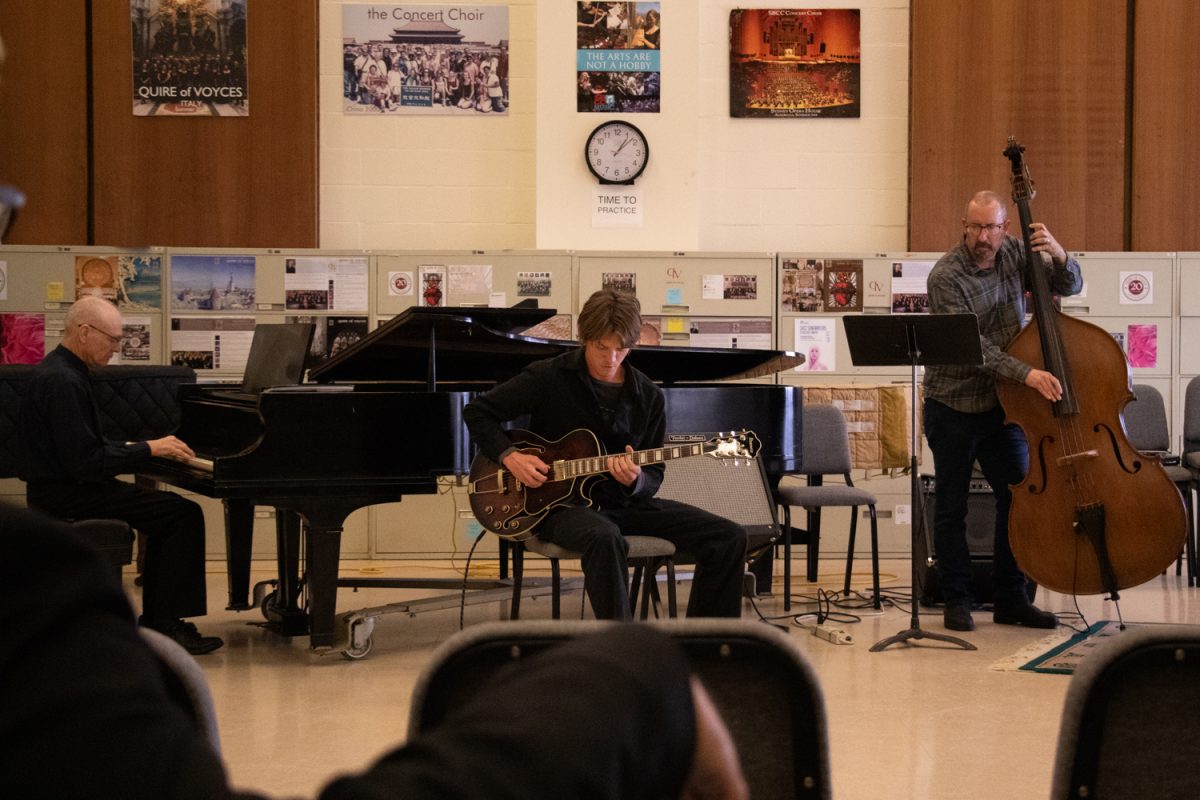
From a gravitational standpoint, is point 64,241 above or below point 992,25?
below

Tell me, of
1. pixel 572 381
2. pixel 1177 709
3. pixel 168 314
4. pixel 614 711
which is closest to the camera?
pixel 614 711

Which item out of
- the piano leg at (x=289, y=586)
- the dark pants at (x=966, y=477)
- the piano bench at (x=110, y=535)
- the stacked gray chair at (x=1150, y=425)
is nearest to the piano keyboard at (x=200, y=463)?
the piano bench at (x=110, y=535)

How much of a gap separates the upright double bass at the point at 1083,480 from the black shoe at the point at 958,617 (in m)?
0.57

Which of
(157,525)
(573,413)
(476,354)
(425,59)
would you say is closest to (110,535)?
(157,525)

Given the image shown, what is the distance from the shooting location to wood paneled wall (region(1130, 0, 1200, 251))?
742cm

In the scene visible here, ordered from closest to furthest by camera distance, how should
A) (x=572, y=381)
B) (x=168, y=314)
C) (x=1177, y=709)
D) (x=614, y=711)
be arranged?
(x=614, y=711) → (x=1177, y=709) → (x=572, y=381) → (x=168, y=314)

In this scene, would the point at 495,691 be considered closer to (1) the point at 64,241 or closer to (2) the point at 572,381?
(2) the point at 572,381

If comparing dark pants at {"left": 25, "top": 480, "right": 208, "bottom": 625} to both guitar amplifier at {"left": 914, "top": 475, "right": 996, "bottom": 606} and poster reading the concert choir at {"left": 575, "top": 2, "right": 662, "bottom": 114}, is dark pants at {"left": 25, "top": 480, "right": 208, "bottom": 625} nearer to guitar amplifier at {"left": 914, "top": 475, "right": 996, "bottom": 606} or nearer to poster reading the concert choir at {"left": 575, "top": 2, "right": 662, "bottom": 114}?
guitar amplifier at {"left": 914, "top": 475, "right": 996, "bottom": 606}

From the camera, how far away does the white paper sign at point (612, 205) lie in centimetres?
741

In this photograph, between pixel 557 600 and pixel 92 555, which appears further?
pixel 557 600

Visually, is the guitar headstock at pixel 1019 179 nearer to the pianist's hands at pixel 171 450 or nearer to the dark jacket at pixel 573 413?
the dark jacket at pixel 573 413

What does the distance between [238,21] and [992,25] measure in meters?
4.53

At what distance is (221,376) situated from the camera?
24.1ft

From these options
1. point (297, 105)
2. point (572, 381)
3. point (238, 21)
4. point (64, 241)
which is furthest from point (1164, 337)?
point (64, 241)
